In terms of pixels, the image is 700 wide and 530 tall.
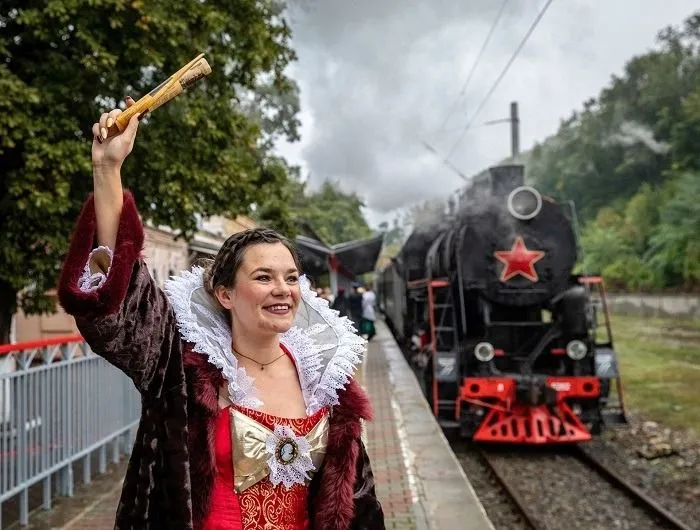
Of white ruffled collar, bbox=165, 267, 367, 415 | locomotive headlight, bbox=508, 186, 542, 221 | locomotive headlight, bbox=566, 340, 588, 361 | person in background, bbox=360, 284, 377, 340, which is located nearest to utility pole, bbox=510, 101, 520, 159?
person in background, bbox=360, 284, 377, 340

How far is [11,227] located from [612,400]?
29.3ft

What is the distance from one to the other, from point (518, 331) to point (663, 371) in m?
6.87

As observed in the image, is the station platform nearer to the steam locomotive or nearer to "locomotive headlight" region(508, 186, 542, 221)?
the steam locomotive

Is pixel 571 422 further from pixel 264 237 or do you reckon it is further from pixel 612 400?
pixel 264 237

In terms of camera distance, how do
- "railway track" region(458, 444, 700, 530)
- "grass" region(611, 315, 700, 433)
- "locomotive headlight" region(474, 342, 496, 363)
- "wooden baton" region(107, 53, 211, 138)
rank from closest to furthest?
"wooden baton" region(107, 53, 211, 138), "railway track" region(458, 444, 700, 530), "locomotive headlight" region(474, 342, 496, 363), "grass" region(611, 315, 700, 433)

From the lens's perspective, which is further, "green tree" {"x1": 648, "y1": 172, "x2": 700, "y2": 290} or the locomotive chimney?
"green tree" {"x1": 648, "y1": 172, "x2": 700, "y2": 290}

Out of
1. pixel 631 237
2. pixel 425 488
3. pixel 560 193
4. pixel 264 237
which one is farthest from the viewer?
pixel 560 193

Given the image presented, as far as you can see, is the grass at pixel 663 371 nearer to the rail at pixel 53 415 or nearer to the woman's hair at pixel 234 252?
the rail at pixel 53 415

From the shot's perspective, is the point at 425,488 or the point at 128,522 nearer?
the point at 128,522

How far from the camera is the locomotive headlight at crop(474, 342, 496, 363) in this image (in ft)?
24.8

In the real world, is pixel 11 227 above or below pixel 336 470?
above

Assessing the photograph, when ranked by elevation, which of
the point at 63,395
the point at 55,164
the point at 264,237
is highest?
the point at 55,164

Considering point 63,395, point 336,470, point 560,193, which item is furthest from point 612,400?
point 560,193

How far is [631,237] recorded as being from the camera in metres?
36.0
